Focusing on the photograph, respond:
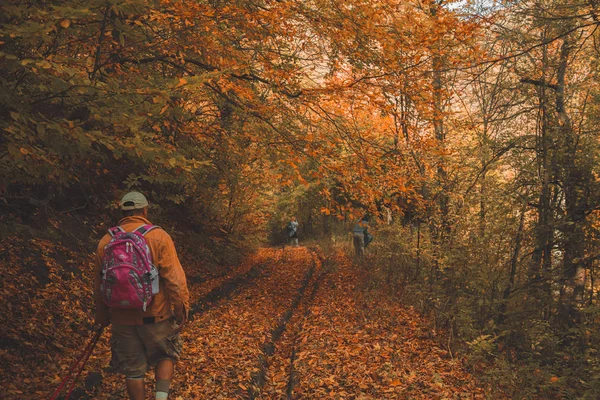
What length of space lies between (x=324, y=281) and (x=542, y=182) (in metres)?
7.33

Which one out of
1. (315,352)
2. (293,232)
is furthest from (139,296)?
(293,232)

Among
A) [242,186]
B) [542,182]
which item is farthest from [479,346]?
[242,186]

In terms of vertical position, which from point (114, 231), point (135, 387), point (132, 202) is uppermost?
point (132, 202)

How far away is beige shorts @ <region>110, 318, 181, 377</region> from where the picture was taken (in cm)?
419

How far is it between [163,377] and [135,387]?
248 mm

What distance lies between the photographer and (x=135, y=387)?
4.20m

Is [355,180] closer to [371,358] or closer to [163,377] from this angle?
[371,358]

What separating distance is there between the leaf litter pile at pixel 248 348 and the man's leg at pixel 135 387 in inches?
48.3

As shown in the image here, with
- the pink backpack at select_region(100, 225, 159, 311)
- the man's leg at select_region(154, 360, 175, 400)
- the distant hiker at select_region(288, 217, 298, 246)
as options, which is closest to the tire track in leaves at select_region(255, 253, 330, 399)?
the man's leg at select_region(154, 360, 175, 400)

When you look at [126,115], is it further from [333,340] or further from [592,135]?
[592,135]

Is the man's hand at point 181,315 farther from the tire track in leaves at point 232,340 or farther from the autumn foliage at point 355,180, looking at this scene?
the tire track in leaves at point 232,340

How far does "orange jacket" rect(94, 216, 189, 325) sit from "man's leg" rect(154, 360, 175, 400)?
0.46 m

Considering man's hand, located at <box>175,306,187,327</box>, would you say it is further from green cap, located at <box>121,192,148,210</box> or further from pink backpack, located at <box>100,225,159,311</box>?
green cap, located at <box>121,192,148,210</box>

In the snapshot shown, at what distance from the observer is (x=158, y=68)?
9.46m
